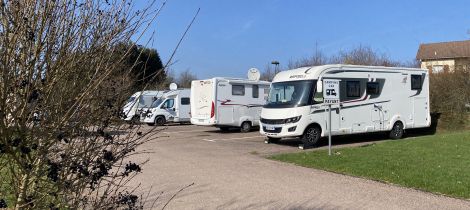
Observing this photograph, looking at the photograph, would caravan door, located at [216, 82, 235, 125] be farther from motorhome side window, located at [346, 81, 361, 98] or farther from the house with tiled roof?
the house with tiled roof

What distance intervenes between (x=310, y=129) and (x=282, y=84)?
1.92m

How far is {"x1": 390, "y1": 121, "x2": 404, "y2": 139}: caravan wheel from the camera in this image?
18766 millimetres

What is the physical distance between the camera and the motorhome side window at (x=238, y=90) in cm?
2303

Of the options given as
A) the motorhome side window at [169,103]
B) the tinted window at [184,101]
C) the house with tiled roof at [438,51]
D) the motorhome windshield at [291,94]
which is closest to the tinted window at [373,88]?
the motorhome windshield at [291,94]

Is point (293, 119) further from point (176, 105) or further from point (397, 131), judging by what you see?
point (176, 105)

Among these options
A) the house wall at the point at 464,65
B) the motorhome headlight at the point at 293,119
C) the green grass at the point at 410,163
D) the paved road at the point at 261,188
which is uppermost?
the house wall at the point at 464,65

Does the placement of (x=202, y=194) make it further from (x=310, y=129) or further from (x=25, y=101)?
(x=310, y=129)

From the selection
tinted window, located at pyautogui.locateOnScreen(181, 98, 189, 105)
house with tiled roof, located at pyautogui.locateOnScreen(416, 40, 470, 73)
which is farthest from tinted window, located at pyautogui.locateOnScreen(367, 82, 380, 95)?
house with tiled roof, located at pyautogui.locateOnScreen(416, 40, 470, 73)

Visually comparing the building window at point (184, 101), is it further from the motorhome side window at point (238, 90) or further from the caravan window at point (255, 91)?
the motorhome side window at point (238, 90)

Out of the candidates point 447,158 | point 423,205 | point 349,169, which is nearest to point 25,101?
point 423,205

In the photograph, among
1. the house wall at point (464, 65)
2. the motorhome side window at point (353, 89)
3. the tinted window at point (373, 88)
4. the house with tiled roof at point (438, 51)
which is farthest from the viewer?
the house with tiled roof at point (438, 51)

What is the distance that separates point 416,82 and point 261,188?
42.5 feet

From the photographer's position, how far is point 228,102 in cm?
2286

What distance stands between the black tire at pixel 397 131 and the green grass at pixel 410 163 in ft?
9.08
